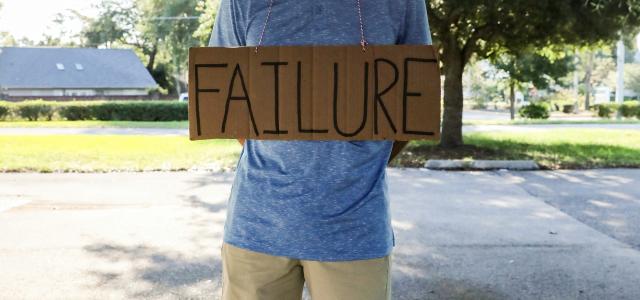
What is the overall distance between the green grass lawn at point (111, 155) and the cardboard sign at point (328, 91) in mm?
9050

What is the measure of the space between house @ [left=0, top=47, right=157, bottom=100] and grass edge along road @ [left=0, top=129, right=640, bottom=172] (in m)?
35.5

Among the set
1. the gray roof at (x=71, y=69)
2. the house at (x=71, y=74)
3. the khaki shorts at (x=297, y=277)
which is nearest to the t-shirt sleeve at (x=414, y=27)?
the khaki shorts at (x=297, y=277)

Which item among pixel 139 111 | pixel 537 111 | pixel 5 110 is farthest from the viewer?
pixel 537 111

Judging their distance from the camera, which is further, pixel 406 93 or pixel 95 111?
pixel 95 111

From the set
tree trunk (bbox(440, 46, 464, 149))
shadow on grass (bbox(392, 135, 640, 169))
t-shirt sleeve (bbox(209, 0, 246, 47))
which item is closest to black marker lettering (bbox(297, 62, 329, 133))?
t-shirt sleeve (bbox(209, 0, 246, 47))

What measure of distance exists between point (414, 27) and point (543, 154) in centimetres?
1130

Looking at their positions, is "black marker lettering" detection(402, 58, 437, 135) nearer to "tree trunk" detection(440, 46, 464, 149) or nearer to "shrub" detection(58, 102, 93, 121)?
"tree trunk" detection(440, 46, 464, 149)

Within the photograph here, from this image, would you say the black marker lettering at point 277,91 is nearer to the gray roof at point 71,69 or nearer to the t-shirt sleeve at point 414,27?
the t-shirt sleeve at point 414,27

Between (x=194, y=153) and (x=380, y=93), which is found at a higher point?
(x=380, y=93)

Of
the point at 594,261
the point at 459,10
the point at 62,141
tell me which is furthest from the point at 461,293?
the point at 62,141

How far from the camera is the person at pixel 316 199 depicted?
5.45 ft

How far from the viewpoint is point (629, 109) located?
36.1 metres

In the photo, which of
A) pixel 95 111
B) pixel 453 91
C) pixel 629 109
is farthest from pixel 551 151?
pixel 629 109

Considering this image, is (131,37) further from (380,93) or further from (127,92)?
Answer: (380,93)
